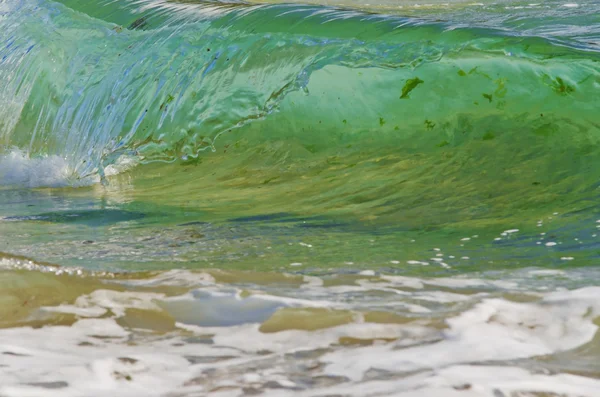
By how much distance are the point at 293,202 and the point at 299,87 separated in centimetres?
91

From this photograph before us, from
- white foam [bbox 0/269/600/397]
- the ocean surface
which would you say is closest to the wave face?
the ocean surface

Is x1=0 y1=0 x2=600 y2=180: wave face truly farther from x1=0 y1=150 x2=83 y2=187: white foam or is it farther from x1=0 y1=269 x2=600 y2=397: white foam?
x1=0 y1=269 x2=600 y2=397: white foam

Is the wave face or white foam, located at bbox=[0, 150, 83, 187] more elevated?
the wave face

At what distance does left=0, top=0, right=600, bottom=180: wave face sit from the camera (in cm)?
371

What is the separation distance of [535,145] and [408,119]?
576 mm

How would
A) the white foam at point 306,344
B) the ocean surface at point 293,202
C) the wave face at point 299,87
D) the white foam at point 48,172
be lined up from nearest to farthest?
the white foam at point 306,344, the ocean surface at point 293,202, the wave face at point 299,87, the white foam at point 48,172

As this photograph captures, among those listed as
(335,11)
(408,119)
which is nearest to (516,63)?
(408,119)

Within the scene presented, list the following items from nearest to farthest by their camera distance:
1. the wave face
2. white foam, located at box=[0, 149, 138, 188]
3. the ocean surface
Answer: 1. the ocean surface
2. the wave face
3. white foam, located at box=[0, 149, 138, 188]

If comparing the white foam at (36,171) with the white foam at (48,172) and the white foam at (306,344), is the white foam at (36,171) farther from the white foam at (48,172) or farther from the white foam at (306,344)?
the white foam at (306,344)

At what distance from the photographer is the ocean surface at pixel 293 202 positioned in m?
1.61

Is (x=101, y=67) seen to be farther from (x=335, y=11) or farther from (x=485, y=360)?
(x=485, y=360)

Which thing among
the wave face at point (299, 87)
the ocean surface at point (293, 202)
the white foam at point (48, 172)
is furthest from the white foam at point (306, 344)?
the white foam at point (48, 172)

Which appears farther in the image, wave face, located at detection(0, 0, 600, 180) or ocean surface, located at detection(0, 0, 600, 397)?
wave face, located at detection(0, 0, 600, 180)

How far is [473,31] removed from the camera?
388cm
